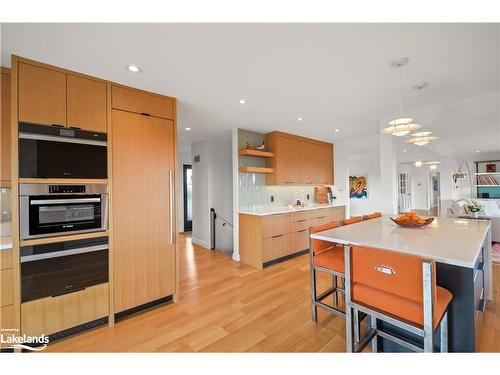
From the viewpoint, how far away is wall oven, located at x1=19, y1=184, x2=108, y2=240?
1765 mm

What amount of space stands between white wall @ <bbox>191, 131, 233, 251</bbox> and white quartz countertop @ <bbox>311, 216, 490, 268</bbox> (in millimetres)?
2803

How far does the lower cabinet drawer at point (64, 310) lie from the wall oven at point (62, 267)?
2.0 inches

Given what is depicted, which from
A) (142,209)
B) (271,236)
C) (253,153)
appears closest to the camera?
(142,209)

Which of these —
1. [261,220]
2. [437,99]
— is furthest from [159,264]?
[437,99]

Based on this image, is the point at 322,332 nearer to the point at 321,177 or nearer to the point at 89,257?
the point at 89,257

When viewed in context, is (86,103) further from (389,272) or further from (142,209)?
(389,272)

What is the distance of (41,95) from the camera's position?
1.81 meters

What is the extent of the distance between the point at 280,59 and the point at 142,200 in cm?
190

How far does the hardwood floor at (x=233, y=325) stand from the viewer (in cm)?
179

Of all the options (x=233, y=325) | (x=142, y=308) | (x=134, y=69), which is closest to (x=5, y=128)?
(x=134, y=69)

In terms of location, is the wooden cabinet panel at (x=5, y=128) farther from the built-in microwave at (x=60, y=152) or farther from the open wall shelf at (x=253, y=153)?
the open wall shelf at (x=253, y=153)

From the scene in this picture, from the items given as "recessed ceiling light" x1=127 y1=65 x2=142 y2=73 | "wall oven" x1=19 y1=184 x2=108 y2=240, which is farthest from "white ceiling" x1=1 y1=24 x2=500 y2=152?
"wall oven" x1=19 y1=184 x2=108 y2=240

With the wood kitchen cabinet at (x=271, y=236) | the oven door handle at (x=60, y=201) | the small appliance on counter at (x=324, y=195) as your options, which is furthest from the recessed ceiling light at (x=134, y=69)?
the small appliance on counter at (x=324, y=195)

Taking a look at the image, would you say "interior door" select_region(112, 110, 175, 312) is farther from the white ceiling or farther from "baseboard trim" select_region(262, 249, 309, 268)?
"baseboard trim" select_region(262, 249, 309, 268)
